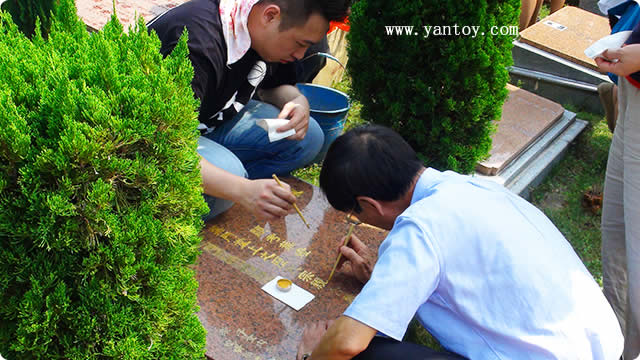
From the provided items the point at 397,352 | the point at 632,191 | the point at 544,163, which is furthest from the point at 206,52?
the point at 544,163

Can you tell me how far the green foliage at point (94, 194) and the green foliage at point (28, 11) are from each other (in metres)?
1.88

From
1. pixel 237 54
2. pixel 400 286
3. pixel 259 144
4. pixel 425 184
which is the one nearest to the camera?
pixel 400 286

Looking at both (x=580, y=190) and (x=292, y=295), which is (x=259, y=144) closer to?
(x=292, y=295)

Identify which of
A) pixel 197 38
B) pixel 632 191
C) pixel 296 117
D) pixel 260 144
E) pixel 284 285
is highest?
pixel 197 38

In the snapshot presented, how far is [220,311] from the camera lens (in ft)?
7.79

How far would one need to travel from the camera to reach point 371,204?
2012mm

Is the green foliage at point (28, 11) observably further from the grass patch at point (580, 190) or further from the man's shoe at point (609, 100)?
the man's shoe at point (609, 100)

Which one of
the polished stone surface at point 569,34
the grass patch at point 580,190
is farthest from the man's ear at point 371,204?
the polished stone surface at point 569,34

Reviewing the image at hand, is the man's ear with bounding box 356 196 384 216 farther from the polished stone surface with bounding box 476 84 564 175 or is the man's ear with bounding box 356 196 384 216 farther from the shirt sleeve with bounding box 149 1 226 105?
the polished stone surface with bounding box 476 84 564 175

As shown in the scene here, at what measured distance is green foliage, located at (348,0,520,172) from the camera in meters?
2.85

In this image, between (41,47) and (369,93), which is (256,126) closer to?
(369,93)

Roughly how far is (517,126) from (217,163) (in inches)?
112

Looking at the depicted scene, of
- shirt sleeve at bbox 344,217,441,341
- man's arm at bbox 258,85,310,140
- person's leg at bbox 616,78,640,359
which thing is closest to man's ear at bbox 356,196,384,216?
shirt sleeve at bbox 344,217,441,341

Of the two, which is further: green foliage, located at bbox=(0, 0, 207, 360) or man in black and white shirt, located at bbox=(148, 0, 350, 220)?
man in black and white shirt, located at bbox=(148, 0, 350, 220)
